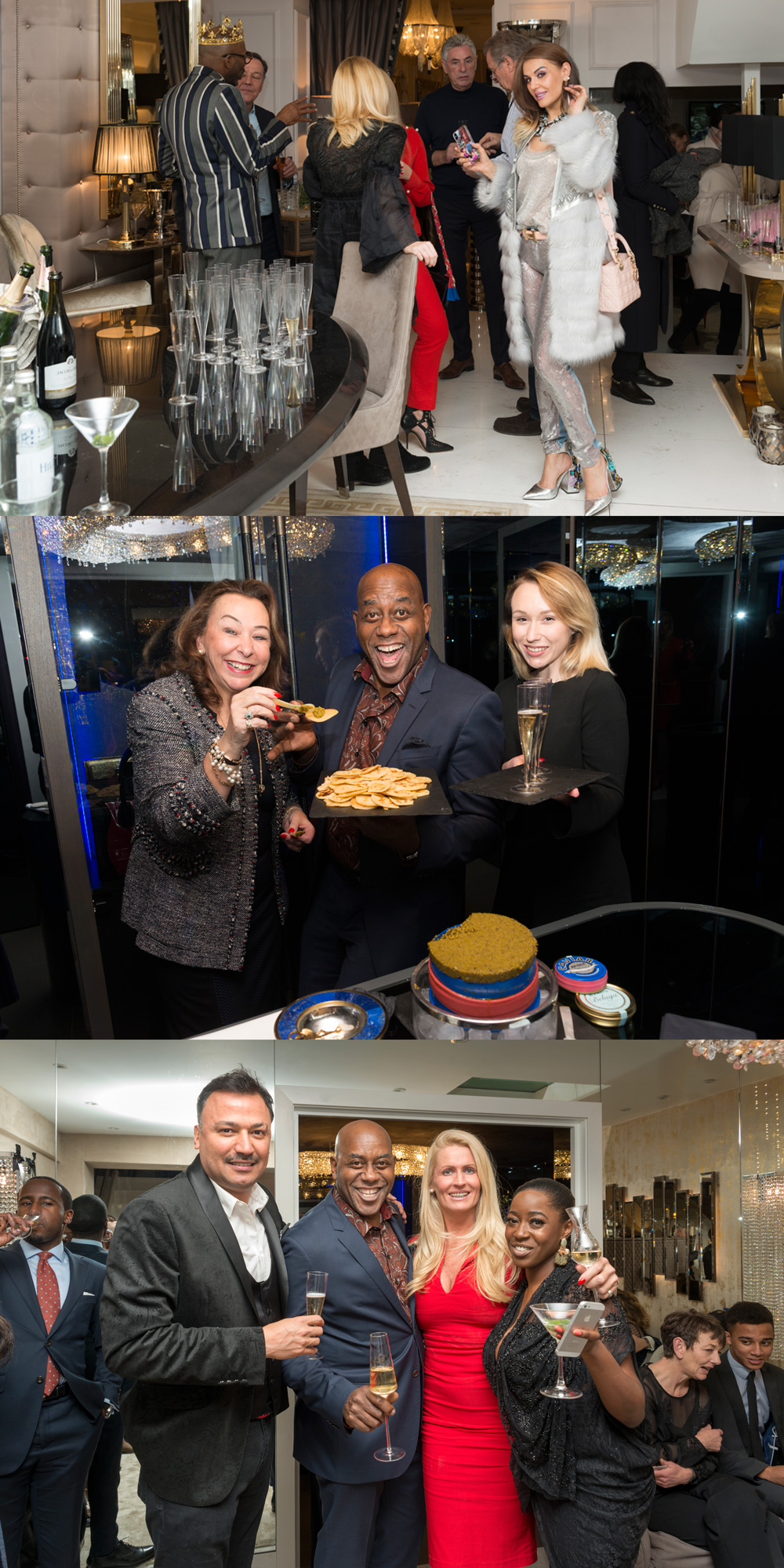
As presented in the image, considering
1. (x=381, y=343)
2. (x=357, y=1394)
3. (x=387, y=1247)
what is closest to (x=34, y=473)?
(x=387, y=1247)

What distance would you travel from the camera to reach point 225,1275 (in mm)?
2408

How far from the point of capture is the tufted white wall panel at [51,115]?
22.3 feet

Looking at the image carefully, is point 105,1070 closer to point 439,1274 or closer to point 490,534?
point 439,1274

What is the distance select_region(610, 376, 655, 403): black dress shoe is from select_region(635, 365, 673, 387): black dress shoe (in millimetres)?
199

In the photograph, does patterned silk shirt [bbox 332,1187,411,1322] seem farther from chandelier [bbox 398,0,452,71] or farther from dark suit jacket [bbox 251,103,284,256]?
chandelier [bbox 398,0,452,71]

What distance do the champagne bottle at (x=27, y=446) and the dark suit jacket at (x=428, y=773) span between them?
773mm

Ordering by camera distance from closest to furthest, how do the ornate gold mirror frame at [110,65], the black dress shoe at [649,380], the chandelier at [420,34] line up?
the black dress shoe at [649,380], the ornate gold mirror frame at [110,65], the chandelier at [420,34]

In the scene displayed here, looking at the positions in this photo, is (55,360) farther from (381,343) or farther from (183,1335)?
(183,1335)

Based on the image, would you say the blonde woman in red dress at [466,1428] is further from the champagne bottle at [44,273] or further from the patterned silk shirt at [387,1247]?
the champagne bottle at [44,273]

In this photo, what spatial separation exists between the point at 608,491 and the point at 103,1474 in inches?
120

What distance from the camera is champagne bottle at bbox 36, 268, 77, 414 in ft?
9.30

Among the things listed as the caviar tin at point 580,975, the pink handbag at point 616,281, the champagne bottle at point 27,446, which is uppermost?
the pink handbag at point 616,281

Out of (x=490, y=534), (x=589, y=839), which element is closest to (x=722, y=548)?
(x=490, y=534)

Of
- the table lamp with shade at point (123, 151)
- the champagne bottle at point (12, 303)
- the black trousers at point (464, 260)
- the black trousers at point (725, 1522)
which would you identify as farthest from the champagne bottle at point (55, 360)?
the table lamp with shade at point (123, 151)
